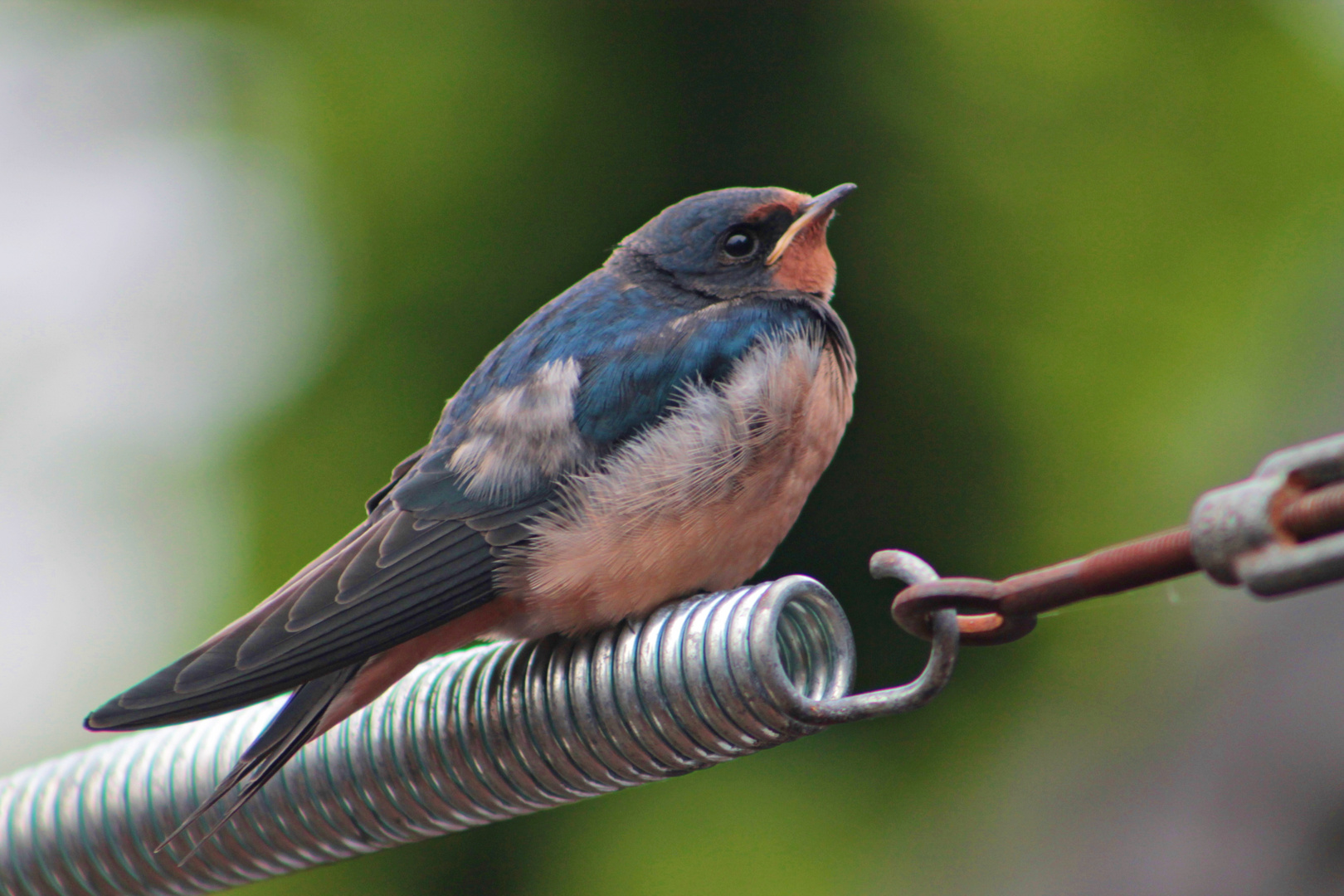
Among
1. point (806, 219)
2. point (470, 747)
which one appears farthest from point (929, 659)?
point (806, 219)

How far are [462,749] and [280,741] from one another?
0.23 meters

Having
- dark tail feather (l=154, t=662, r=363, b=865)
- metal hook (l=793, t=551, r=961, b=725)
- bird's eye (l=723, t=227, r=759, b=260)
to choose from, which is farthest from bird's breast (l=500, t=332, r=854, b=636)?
metal hook (l=793, t=551, r=961, b=725)

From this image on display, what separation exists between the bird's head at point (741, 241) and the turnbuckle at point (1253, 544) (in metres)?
1.52

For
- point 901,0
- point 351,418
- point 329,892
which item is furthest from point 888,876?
point 901,0

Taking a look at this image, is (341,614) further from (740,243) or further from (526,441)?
(740,243)

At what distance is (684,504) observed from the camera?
181 cm

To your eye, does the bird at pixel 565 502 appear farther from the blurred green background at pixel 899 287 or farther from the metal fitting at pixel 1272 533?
the blurred green background at pixel 899 287

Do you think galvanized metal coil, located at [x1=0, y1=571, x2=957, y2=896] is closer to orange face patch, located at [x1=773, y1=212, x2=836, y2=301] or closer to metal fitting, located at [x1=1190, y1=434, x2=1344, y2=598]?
metal fitting, located at [x1=1190, y1=434, x2=1344, y2=598]

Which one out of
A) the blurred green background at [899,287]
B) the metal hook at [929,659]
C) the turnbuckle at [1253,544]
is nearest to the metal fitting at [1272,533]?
the turnbuckle at [1253,544]

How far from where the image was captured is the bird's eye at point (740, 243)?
230 centimetres

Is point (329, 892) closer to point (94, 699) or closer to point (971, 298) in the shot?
point (94, 699)

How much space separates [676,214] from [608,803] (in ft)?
6.27

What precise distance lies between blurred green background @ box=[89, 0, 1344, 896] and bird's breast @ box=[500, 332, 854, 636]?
150 cm

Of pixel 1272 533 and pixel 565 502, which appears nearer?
pixel 1272 533
